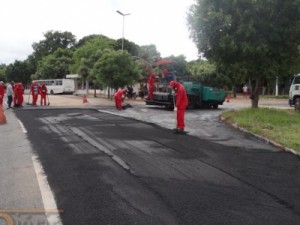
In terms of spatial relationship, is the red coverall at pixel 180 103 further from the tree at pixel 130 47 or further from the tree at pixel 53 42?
the tree at pixel 53 42

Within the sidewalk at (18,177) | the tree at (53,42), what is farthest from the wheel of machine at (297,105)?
the tree at (53,42)

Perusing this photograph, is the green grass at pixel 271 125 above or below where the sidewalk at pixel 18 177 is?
above

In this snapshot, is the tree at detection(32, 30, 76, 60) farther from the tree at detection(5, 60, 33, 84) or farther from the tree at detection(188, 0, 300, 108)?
the tree at detection(188, 0, 300, 108)

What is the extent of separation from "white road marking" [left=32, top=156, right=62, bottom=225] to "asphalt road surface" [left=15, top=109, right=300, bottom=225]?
0.10 m

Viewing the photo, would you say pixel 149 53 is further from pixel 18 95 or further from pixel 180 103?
pixel 180 103

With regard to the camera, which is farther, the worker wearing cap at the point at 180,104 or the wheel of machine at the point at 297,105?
the wheel of machine at the point at 297,105

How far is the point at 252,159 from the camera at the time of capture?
8.77 meters

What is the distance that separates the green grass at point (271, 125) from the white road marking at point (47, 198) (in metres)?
5.77

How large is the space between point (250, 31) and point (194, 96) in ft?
27.6

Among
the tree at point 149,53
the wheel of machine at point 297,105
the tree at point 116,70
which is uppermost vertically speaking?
the tree at point 149,53

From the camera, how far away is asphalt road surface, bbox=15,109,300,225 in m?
5.09

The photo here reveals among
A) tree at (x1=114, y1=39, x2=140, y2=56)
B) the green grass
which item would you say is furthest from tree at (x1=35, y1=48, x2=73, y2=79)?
the green grass

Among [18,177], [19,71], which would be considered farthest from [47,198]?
[19,71]

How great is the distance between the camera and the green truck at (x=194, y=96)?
24.1 meters
